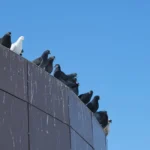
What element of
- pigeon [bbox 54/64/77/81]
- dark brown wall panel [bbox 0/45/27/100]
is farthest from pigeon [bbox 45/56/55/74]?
dark brown wall panel [bbox 0/45/27/100]

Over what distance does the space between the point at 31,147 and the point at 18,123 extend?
674 mm

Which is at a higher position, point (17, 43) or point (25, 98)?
point (17, 43)

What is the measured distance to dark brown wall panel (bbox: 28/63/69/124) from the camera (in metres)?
15.3

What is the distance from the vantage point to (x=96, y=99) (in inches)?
827

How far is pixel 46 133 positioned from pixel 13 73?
69.5 inches

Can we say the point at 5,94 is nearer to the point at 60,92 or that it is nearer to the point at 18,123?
the point at 18,123

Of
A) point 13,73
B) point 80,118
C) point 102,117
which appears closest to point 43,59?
point 80,118

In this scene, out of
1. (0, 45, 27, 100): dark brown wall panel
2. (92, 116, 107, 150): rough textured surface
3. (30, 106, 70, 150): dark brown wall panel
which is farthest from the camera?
(92, 116, 107, 150): rough textured surface

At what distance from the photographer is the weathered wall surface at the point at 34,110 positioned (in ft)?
46.2

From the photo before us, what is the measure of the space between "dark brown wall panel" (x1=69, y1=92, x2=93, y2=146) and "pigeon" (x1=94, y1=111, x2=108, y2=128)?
2480 mm

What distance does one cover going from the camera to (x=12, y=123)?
1405cm

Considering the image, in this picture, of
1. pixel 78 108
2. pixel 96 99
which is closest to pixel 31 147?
pixel 78 108

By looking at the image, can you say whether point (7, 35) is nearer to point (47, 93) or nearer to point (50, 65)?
point (47, 93)

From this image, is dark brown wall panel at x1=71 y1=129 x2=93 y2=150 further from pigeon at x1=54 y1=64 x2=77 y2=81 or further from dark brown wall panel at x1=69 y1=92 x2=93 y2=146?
pigeon at x1=54 y1=64 x2=77 y2=81
